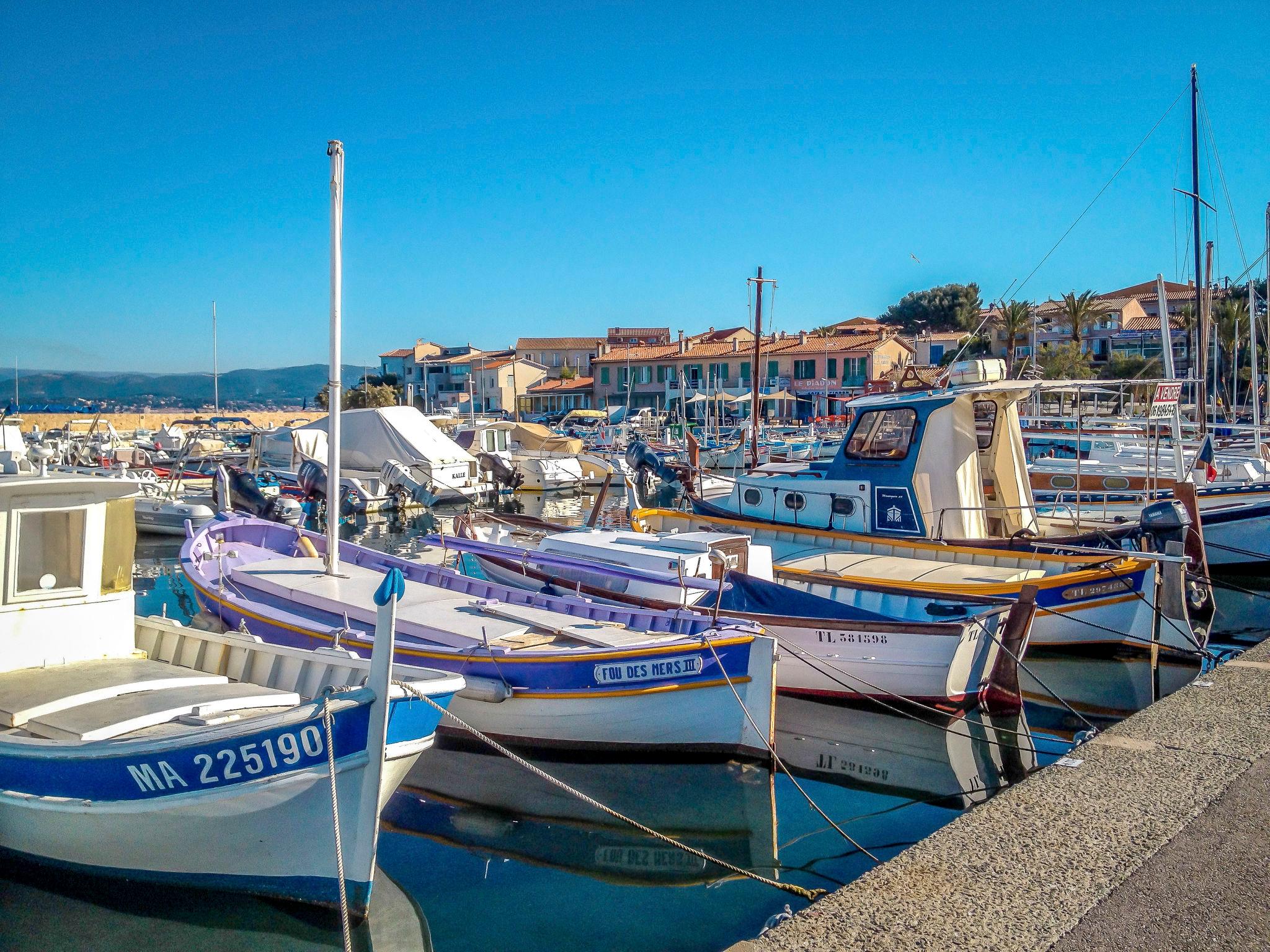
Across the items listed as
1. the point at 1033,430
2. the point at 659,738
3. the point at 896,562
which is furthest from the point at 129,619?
the point at 1033,430

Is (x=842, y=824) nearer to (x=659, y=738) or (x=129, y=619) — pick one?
(x=659, y=738)

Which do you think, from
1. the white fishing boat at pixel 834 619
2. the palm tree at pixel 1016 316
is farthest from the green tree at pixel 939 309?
the white fishing boat at pixel 834 619

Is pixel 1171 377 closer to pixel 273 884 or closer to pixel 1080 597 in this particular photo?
pixel 1080 597

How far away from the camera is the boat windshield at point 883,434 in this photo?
1459 centimetres

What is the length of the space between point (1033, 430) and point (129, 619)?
1058 inches

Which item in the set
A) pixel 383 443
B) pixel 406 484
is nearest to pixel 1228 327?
pixel 406 484

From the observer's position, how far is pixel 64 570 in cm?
782

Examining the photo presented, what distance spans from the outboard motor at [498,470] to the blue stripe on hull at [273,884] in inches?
1221

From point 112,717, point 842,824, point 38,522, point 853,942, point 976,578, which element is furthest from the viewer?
point 976,578

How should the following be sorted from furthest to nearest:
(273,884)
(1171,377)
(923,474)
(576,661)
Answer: (1171,377) → (923,474) → (576,661) → (273,884)

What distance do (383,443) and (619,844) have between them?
28711 mm

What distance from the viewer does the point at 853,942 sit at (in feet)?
14.5

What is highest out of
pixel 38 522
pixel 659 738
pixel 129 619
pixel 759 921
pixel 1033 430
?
pixel 1033 430

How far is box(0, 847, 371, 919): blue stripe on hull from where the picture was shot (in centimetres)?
643
